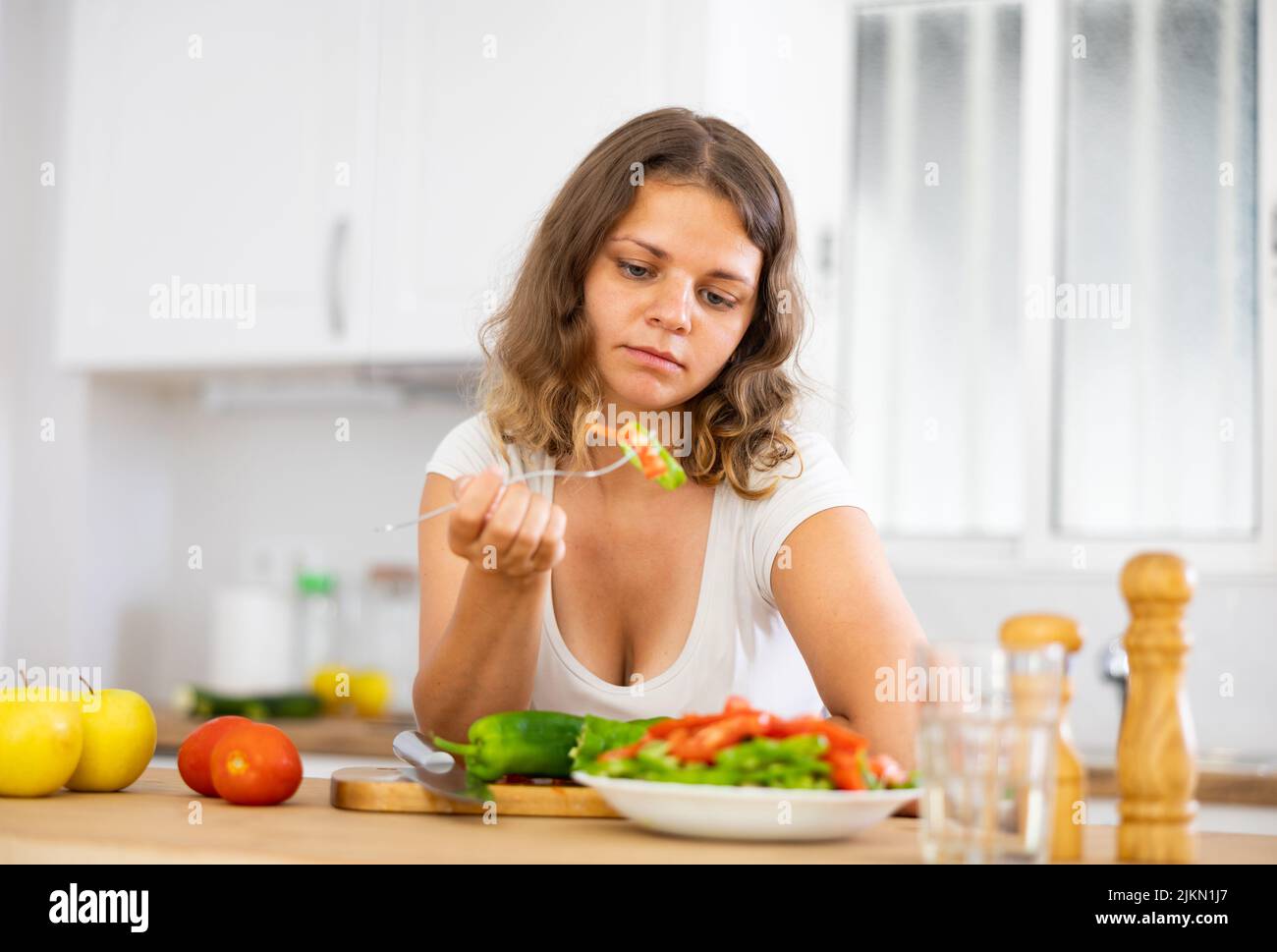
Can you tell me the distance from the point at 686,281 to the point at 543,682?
1.55ft

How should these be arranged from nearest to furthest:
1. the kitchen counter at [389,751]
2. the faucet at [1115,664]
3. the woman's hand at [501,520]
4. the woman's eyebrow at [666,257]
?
the woman's hand at [501,520] < the woman's eyebrow at [666,257] < the kitchen counter at [389,751] < the faucet at [1115,664]

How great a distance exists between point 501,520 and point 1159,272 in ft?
7.21

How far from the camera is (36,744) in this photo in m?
1.08

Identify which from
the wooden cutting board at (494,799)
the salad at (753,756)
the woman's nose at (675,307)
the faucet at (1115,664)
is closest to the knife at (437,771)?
the wooden cutting board at (494,799)

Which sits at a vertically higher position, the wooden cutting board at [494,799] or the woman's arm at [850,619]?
the woman's arm at [850,619]

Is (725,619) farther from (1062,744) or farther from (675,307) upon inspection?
(1062,744)

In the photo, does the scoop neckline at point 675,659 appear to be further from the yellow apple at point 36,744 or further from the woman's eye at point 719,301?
the yellow apple at point 36,744

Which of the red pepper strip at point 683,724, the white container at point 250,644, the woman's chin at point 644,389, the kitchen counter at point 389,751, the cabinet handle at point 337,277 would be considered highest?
the cabinet handle at point 337,277

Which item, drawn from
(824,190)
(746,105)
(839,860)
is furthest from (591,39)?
(839,860)

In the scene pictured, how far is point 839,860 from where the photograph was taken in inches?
34.0

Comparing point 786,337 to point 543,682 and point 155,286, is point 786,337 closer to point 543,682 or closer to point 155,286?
point 543,682

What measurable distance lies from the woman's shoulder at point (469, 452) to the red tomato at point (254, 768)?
528 mm

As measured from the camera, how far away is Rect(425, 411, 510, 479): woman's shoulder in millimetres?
1599

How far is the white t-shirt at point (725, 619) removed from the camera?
4.96ft
